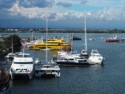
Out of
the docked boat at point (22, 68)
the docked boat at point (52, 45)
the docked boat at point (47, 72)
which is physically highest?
the docked boat at point (22, 68)

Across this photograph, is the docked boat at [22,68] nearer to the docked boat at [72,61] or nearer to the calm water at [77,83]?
the calm water at [77,83]

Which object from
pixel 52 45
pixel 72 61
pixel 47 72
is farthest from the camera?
pixel 52 45

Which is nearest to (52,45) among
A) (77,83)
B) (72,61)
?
(72,61)

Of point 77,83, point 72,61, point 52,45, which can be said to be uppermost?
point 72,61

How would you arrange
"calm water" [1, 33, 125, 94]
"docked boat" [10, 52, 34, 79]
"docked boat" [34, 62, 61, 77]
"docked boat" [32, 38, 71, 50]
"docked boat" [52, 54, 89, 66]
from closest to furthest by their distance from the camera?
"calm water" [1, 33, 125, 94] < "docked boat" [10, 52, 34, 79] < "docked boat" [34, 62, 61, 77] < "docked boat" [52, 54, 89, 66] < "docked boat" [32, 38, 71, 50]

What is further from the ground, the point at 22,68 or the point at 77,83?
the point at 22,68

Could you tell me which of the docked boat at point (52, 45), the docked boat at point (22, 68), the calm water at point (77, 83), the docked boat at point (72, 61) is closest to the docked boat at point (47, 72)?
the calm water at point (77, 83)

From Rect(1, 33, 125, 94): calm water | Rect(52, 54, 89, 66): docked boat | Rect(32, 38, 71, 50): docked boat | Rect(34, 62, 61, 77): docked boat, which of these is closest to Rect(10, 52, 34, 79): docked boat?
Rect(1, 33, 125, 94): calm water

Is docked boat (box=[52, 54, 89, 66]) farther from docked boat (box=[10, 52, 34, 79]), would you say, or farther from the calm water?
docked boat (box=[10, 52, 34, 79])

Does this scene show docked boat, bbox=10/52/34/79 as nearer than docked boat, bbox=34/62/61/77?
Yes

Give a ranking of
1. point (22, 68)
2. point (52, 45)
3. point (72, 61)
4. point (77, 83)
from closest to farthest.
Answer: point (77, 83)
point (22, 68)
point (72, 61)
point (52, 45)

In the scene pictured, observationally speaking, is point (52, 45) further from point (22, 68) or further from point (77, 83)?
point (77, 83)

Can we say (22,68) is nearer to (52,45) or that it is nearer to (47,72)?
(47,72)

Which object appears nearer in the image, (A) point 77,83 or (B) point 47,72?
(A) point 77,83
